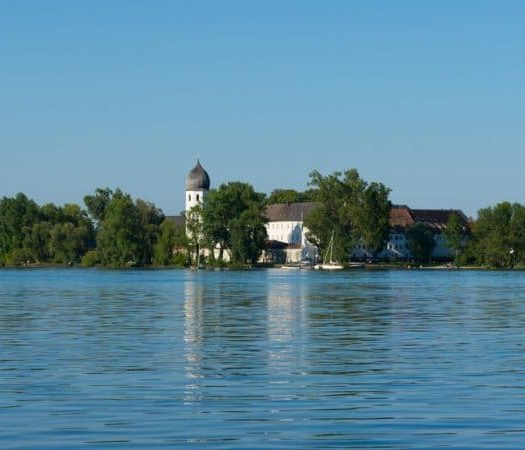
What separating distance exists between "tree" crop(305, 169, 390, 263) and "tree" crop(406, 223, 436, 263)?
2635cm

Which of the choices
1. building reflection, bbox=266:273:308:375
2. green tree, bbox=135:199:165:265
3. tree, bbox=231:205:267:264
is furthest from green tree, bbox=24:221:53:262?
building reflection, bbox=266:273:308:375

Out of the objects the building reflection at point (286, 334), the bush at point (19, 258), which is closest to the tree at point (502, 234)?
the bush at point (19, 258)

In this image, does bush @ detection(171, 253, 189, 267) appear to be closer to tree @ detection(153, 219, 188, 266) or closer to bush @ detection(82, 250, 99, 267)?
tree @ detection(153, 219, 188, 266)

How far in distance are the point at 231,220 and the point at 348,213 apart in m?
15.3

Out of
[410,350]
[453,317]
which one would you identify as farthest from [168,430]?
[453,317]

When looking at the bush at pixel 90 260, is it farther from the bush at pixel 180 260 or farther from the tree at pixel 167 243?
the bush at pixel 180 260

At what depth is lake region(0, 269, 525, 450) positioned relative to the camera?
54.5ft

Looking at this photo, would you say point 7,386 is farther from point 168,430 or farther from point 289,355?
point 289,355

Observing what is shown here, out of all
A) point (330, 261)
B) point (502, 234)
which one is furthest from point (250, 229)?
point (502, 234)

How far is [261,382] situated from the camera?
22.5 metres

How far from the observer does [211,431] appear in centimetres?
1691

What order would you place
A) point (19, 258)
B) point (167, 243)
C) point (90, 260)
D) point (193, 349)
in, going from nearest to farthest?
point (193, 349) < point (167, 243) < point (90, 260) < point (19, 258)

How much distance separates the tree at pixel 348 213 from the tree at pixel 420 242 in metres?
26.4

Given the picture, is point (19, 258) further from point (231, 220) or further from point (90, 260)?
point (231, 220)
